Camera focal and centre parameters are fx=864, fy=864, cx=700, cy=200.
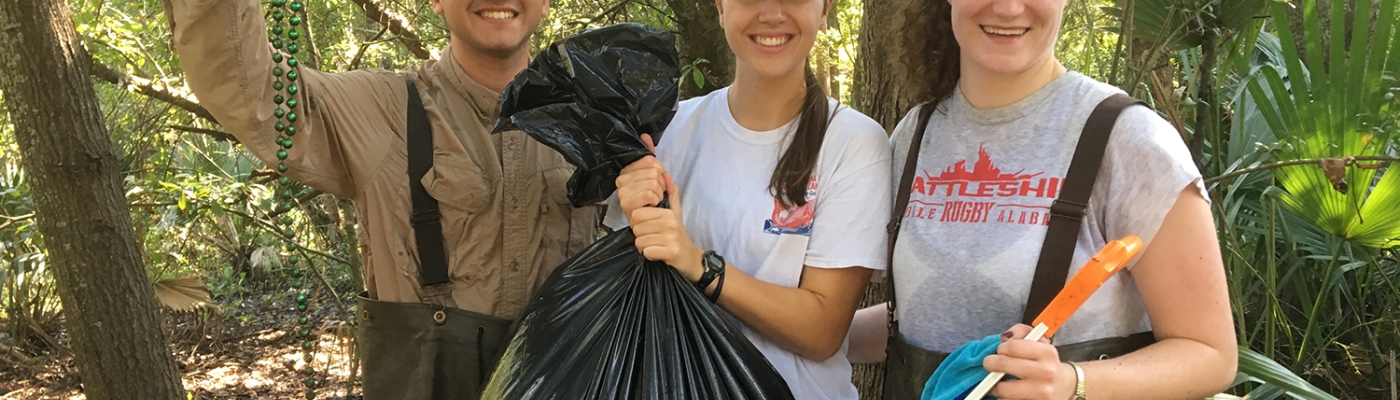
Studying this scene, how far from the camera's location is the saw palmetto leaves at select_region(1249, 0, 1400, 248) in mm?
2172

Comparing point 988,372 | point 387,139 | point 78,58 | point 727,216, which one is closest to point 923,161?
point 727,216

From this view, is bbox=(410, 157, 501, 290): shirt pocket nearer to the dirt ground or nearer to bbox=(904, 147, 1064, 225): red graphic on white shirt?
bbox=(904, 147, 1064, 225): red graphic on white shirt

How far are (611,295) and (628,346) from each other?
0.34 ft

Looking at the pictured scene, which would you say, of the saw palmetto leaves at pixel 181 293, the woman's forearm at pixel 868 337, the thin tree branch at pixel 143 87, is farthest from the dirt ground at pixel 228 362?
the woman's forearm at pixel 868 337

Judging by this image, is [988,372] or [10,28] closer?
[988,372]

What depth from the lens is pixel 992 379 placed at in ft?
3.85

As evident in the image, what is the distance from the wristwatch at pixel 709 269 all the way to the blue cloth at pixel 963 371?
0.42 meters

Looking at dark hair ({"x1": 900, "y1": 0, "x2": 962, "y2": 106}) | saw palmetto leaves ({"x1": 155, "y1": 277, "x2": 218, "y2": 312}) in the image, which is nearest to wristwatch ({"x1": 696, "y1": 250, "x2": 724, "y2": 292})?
dark hair ({"x1": 900, "y1": 0, "x2": 962, "y2": 106})

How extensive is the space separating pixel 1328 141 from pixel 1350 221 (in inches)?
9.4

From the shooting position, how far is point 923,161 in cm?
163

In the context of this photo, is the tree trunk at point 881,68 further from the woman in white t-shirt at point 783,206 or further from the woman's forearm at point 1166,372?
the woman's forearm at point 1166,372

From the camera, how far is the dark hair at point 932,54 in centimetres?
170

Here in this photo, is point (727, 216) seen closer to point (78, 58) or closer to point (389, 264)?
point (389, 264)

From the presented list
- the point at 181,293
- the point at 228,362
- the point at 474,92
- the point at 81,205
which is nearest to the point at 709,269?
the point at 474,92
